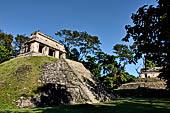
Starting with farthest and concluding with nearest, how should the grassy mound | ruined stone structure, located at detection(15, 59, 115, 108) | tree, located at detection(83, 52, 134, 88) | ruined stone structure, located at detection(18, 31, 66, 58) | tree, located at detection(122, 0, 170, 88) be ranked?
tree, located at detection(83, 52, 134, 88) → ruined stone structure, located at detection(18, 31, 66, 58) → ruined stone structure, located at detection(15, 59, 115, 108) → the grassy mound → tree, located at detection(122, 0, 170, 88)

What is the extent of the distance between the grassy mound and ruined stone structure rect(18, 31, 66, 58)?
245cm

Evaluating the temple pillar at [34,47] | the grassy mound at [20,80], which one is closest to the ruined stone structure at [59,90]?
the grassy mound at [20,80]

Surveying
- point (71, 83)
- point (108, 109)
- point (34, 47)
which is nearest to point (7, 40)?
point (34, 47)

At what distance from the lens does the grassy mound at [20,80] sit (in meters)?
10.6

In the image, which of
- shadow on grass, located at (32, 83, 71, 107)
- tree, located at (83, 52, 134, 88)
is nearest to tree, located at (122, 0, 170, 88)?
shadow on grass, located at (32, 83, 71, 107)

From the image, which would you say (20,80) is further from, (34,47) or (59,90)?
(34,47)

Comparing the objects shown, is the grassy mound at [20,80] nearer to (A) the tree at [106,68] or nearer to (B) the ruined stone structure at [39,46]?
(B) the ruined stone structure at [39,46]

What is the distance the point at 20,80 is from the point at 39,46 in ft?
34.2

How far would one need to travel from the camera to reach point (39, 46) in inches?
886

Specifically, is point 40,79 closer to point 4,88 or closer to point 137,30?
point 4,88

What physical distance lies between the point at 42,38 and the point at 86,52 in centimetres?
1397

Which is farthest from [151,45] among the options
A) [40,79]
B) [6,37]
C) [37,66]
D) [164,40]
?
[6,37]

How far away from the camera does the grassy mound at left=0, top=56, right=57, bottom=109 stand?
10607mm

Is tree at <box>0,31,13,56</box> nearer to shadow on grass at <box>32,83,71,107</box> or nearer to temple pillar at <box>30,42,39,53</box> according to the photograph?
temple pillar at <box>30,42,39,53</box>
